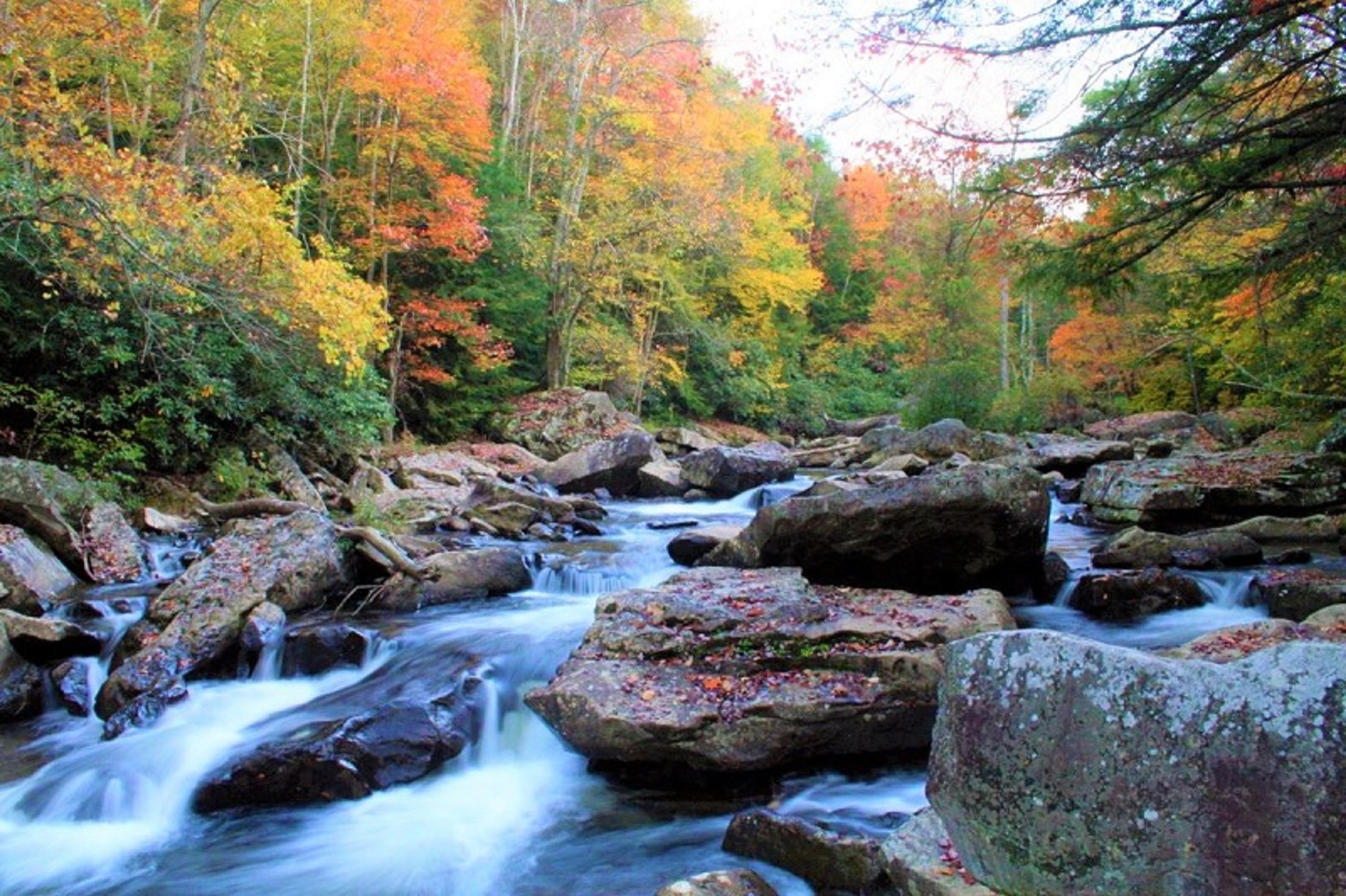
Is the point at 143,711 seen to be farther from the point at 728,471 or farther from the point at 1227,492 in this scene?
the point at 1227,492

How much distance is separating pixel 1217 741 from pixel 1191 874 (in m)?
0.35

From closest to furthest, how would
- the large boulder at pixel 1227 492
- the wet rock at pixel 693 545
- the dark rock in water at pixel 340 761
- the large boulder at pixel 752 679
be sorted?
the large boulder at pixel 752 679, the dark rock in water at pixel 340 761, the wet rock at pixel 693 545, the large boulder at pixel 1227 492

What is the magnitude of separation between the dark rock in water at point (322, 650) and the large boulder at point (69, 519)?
2915 millimetres

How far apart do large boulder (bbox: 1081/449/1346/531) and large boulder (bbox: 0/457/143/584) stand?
12433mm

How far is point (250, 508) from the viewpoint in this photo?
10695 mm

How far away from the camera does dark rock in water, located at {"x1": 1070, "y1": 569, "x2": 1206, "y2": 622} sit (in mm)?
7660

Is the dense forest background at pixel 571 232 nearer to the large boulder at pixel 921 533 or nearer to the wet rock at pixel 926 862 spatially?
the large boulder at pixel 921 533

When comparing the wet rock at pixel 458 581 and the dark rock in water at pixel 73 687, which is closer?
the dark rock in water at pixel 73 687

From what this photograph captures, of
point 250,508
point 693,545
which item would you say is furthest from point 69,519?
point 693,545

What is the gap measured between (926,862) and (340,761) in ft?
12.3

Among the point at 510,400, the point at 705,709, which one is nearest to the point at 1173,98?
the point at 705,709

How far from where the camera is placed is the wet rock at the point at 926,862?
2.87 meters

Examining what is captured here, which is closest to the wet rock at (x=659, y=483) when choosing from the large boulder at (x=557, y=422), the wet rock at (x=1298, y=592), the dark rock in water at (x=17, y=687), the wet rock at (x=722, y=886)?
the large boulder at (x=557, y=422)

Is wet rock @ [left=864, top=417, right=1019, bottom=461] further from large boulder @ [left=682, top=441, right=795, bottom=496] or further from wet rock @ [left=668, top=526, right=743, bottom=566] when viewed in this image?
wet rock @ [left=668, top=526, right=743, bottom=566]
